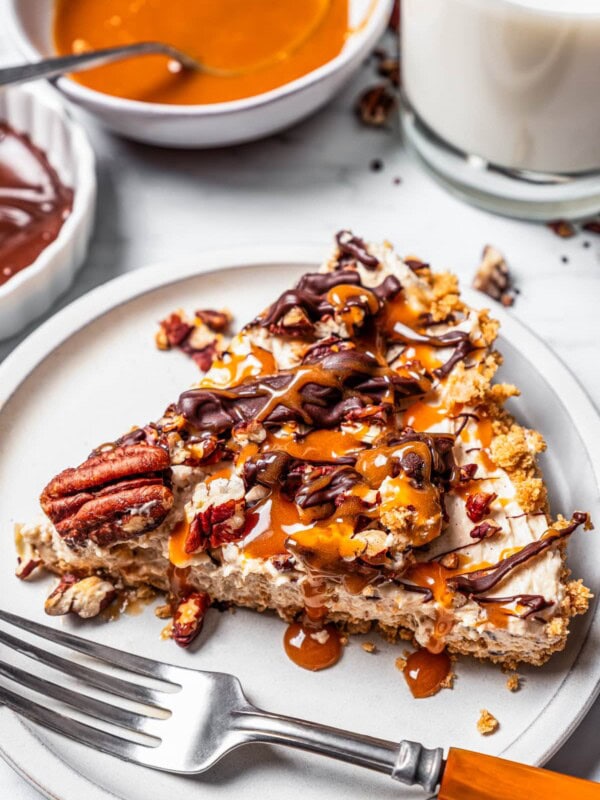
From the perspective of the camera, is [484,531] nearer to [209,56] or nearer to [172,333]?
[172,333]

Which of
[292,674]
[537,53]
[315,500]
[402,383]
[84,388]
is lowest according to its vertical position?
[292,674]

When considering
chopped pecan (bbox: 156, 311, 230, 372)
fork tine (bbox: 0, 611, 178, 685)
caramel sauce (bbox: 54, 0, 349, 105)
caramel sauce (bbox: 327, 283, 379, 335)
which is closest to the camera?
fork tine (bbox: 0, 611, 178, 685)

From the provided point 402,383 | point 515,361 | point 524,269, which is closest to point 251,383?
point 402,383

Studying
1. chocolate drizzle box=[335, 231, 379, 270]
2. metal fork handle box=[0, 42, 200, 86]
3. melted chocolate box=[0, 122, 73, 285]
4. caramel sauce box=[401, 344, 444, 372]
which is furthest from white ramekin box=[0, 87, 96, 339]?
caramel sauce box=[401, 344, 444, 372]

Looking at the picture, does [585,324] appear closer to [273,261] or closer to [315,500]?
[273,261]

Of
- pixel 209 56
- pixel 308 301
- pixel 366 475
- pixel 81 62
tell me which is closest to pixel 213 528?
pixel 366 475

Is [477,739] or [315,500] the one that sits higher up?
[315,500]

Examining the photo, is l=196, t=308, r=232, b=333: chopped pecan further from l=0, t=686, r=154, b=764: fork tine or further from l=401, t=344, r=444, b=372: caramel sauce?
l=0, t=686, r=154, b=764: fork tine
